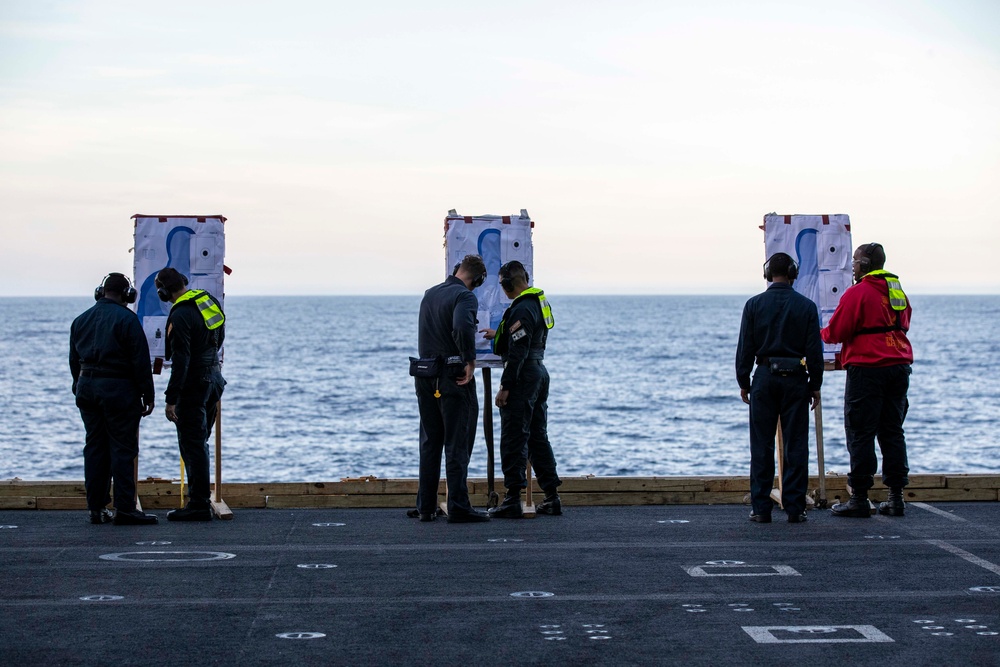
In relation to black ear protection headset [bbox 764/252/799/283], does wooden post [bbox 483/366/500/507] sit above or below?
below

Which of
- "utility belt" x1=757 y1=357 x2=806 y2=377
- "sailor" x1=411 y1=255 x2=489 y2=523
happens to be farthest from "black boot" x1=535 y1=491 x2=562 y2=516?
"utility belt" x1=757 y1=357 x2=806 y2=377

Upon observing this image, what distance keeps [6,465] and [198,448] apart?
21.1 meters

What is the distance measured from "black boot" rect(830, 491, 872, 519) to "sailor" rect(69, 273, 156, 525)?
16.3 feet

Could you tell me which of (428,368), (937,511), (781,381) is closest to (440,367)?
(428,368)

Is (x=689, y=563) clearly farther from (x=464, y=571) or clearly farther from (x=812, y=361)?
(x=812, y=361)

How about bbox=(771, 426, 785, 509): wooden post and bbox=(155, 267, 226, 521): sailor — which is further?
bbox=(771, 426, 785, 509): wooden post

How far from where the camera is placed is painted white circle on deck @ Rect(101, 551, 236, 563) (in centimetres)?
730

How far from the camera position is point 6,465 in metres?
28.0

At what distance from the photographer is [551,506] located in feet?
30.7

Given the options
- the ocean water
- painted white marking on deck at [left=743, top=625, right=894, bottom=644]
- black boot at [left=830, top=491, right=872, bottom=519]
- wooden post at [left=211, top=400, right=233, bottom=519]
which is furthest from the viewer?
the ocean water

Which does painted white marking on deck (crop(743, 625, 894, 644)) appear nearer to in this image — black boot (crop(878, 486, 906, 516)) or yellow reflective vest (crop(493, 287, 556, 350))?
black boot (crop(878, 486, 906, 516))

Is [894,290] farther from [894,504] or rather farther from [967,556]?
[967,556]

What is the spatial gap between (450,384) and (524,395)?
0.59 m

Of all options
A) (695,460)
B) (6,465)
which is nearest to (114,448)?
(6,465)
